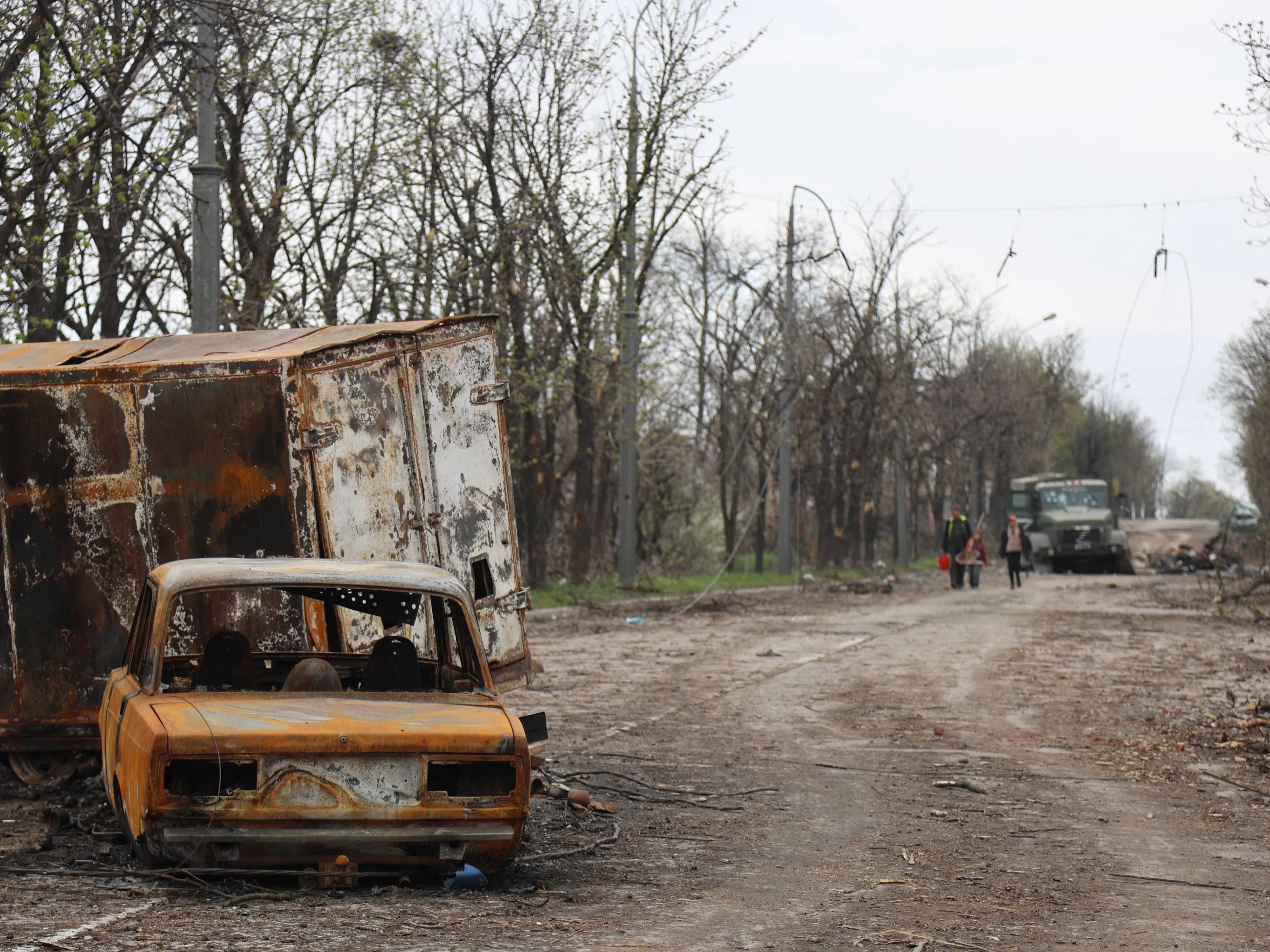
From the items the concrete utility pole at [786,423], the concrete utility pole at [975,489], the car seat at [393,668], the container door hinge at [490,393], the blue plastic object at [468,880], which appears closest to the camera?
the blue plastic object at [468,880]

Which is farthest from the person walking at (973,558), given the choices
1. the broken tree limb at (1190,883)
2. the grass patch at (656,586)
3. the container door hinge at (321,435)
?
the broken tree limb at (1190,883)

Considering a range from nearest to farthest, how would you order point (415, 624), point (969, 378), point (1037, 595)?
1. point (415, 624)
2. point (1037, 595)
3. point (969, 378)

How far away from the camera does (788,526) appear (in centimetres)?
3791

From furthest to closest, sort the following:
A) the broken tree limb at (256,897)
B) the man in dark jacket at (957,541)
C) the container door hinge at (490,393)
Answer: the man in dark jacket at (957,541), the container door hinge at (490,393), the broken tree limb at (256,897)

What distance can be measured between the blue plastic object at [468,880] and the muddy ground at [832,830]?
0.10m

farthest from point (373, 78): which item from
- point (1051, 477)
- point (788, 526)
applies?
point (1051, 477)

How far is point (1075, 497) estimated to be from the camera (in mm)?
47688

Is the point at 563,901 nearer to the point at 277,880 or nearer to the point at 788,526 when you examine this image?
the point at 277,880

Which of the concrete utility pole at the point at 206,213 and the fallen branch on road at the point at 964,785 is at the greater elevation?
the concrete utility pole at the point at 206,213

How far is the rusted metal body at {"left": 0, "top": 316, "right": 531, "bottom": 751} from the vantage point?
829 cm

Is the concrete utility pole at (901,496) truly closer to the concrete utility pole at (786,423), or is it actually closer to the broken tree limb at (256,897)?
the concrete utility pole at (786,423)

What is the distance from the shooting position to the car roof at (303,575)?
656 centimetres

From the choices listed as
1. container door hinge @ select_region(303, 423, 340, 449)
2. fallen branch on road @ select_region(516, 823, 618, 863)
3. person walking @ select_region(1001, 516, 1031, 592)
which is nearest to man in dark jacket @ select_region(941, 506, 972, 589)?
person walking @ select_region(1001, 516, 1031, 592)

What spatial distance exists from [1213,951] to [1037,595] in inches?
1085
